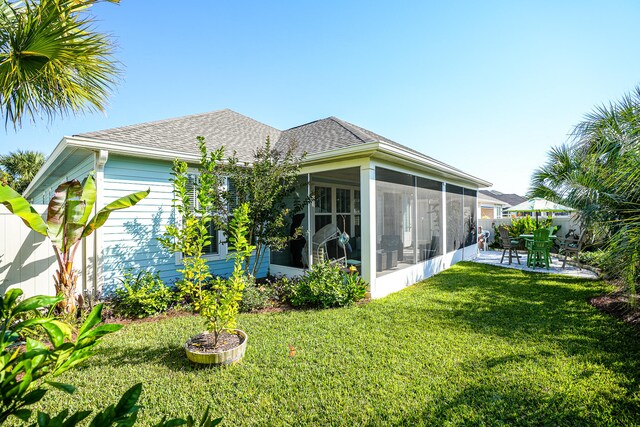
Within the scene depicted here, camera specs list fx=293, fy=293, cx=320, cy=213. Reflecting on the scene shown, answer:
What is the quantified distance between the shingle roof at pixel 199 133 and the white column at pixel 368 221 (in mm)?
3689

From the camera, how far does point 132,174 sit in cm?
673

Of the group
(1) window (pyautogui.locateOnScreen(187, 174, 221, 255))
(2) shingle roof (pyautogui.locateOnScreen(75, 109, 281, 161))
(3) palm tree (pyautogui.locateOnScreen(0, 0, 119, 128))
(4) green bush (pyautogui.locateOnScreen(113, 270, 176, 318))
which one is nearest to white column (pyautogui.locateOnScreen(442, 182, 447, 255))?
(2) shingle roof (pyautogui.locateOnScreen(75, 109, 281, 161))

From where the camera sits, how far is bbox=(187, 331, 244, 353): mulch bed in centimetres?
414

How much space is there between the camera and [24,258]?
5562 millimetres

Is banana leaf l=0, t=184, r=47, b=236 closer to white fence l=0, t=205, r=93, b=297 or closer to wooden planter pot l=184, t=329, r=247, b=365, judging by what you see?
white fence l=0, t=205, r=93, b=297

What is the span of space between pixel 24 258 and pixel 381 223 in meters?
7.37

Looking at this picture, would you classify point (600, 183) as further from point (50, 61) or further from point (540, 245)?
point (50, 61)

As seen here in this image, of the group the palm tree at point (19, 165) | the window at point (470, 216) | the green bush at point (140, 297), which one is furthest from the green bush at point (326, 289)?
the palm tree at point (19, 165)

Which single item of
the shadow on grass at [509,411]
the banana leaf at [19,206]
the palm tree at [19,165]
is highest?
the palm tree at [19,165]

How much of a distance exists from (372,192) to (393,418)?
467 centimetres

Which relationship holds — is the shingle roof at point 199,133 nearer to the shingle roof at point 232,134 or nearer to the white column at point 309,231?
the shingle roof at point 232,134

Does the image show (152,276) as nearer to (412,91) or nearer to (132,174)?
(132,174)

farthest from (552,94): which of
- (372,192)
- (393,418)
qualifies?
(393,418)

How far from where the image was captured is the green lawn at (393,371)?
310 centimetres
